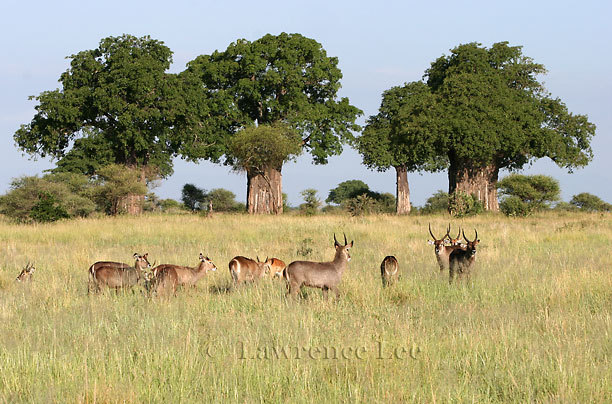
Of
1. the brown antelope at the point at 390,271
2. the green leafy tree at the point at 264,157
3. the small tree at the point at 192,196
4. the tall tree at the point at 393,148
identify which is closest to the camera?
the brown antelope at the point at 390,271

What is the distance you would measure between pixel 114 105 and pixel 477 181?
21.3m

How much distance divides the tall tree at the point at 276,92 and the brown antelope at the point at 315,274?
29.5 metres

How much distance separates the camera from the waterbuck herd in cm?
901

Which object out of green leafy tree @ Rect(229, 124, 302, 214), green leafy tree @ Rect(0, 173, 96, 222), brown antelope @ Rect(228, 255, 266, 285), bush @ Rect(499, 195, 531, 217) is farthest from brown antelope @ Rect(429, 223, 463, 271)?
green leafy tree @ Rect(229, 124, 302, 214)

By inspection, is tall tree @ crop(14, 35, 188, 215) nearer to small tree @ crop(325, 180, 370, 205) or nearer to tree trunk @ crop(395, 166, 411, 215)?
tree trunk @ crop(395, 166, 411, 215)

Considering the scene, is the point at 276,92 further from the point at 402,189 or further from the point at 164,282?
the point at 164,282

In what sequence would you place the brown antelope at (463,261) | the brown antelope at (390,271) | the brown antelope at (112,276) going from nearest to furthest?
the brown antelope at (112,276), the brown antelope at (390,271), the brown antelope at (463,261)

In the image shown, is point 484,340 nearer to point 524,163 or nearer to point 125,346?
point 125,346

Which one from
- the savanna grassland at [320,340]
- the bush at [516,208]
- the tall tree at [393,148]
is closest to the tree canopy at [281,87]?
the tall tree at [393,148]

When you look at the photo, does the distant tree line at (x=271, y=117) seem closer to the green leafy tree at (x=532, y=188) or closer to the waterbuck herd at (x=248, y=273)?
the green leafy tree at (x=532, y=188)

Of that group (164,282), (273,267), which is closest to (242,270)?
(273,267)

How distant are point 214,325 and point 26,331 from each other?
2.15 m

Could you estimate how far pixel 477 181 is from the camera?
37719 mm

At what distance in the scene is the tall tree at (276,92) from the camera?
38.6m
